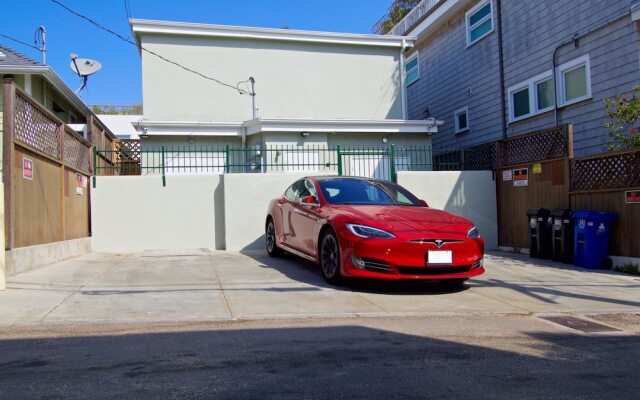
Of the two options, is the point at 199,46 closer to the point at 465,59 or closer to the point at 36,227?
the point at 465,59

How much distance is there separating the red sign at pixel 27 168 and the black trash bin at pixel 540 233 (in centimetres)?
873

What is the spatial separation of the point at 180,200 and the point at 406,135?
24.7 feet

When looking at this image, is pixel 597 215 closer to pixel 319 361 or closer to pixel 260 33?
pixel 319 361

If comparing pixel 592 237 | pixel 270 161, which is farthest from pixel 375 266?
pixel 270 161

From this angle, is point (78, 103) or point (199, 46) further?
point (78, 103)

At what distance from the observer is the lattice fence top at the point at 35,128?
24.5 feet

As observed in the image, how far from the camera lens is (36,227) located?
25.8 feet

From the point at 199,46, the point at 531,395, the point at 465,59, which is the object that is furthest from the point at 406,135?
the point at 531,395

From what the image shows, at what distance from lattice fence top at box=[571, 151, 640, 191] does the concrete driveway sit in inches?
60.6

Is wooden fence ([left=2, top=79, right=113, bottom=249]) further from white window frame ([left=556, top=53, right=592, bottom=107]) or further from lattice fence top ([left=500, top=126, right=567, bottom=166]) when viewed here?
white window frame ([left=556, top=53, right=592, bottom=107])

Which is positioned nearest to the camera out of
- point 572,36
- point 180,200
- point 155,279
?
point 155,279

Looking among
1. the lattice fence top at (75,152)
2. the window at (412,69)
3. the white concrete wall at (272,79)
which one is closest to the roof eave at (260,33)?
the white concrete wall at (272,79)

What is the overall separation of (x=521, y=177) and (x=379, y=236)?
6.07 m

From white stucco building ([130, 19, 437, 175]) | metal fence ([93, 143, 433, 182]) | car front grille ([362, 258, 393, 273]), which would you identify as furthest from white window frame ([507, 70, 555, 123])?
car front grille ([362, 258, 393, 273])
